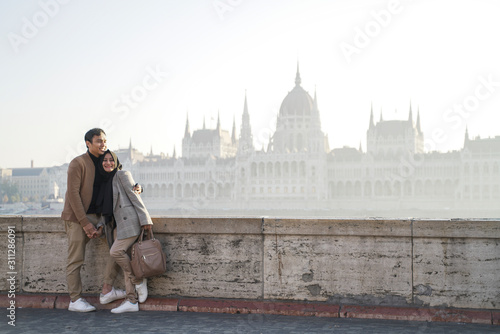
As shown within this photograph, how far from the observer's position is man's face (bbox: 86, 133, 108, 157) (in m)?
5.30

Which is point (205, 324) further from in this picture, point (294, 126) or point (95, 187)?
point (294, 126)

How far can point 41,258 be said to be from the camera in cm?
571

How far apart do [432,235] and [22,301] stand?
367 cm

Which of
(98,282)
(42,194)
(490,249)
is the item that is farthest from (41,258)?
(42,194)

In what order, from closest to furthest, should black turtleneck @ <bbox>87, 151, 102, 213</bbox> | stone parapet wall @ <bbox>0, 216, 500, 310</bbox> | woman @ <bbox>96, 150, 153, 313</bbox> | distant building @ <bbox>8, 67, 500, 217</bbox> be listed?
stone parapet wall @ <bbox>0, 216, 500, 310</bbox> → woman @ <bbox>96, 150, 153, 313</bbox> → black turtleneck @ <bbox>87, 151, 102, 213</bbox> → distant building @ <bbox>8, 67, 500, 217</bbox>

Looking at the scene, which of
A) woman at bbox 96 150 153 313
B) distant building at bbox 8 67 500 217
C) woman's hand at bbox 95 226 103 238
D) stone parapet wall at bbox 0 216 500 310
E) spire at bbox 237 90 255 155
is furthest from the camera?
spire at bbox 237 90 255 155

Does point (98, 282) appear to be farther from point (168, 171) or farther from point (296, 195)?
point (168, 171)

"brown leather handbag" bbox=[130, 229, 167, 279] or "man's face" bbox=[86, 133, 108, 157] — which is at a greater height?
"man's face" bbox=[86, 133, 108, 157]

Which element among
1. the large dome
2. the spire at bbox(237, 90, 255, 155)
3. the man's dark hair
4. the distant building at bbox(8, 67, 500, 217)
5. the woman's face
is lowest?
the woman's face

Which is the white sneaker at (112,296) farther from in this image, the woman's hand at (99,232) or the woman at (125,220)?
the woman's hand at (99,232)

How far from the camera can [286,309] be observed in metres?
5.05

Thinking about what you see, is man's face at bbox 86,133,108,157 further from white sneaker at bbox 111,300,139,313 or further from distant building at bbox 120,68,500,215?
distant building at bbox 120,68,500,215

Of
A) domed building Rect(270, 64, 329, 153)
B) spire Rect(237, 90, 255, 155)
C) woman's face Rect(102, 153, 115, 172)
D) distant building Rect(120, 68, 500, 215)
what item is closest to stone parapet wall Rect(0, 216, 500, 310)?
woman's face Rect(102, 153, 115, 172)

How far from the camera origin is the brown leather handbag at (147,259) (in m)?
5.05
